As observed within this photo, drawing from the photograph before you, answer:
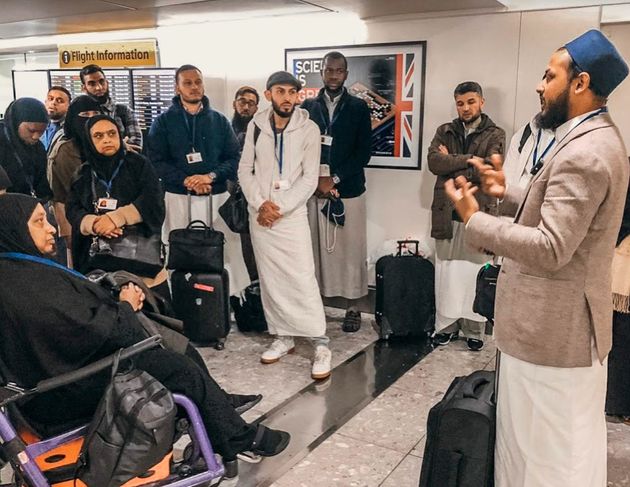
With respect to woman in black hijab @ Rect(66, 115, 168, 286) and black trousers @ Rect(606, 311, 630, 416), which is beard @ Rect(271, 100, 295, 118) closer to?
woman in black hijab @ Rect(66, 115, 168, 286)

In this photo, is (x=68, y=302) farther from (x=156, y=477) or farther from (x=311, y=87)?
(x=311, y=87)

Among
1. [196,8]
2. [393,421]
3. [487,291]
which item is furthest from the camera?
[196,8]

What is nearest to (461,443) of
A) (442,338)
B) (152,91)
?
(442,338)

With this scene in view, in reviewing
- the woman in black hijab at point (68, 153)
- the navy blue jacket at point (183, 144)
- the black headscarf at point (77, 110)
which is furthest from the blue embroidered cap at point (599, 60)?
the black headscarf at point (77, 110)

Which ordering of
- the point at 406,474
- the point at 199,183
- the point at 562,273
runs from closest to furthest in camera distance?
the point at 562,273, the point at 406,474, the point at 199,183

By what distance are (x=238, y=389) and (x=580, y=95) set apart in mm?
2391

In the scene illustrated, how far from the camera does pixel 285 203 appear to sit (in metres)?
3.49

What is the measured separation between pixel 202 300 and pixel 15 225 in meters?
1.92

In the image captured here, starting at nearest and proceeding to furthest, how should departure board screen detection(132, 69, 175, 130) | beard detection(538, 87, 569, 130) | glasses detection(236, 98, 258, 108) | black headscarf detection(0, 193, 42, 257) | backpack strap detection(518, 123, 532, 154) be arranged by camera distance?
beard detection(538, 87, 569, 130) < black headscarf detection(0, 193, 42, 257) < backpack strap detection(518, 123, 532, 154) < glasses detection(236, 98, 258, 108) < departure board screen detection(132, 69, 175, 130)

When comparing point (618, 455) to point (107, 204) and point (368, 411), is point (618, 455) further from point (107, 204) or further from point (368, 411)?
point (107, 204)

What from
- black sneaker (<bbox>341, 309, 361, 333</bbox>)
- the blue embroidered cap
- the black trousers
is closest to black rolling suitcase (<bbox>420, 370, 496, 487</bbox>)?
the blue embroidered cap

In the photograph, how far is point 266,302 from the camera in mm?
3744

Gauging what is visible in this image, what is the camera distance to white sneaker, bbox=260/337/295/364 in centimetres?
372

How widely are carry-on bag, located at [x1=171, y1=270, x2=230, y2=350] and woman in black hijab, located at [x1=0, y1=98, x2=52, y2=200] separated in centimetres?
124
